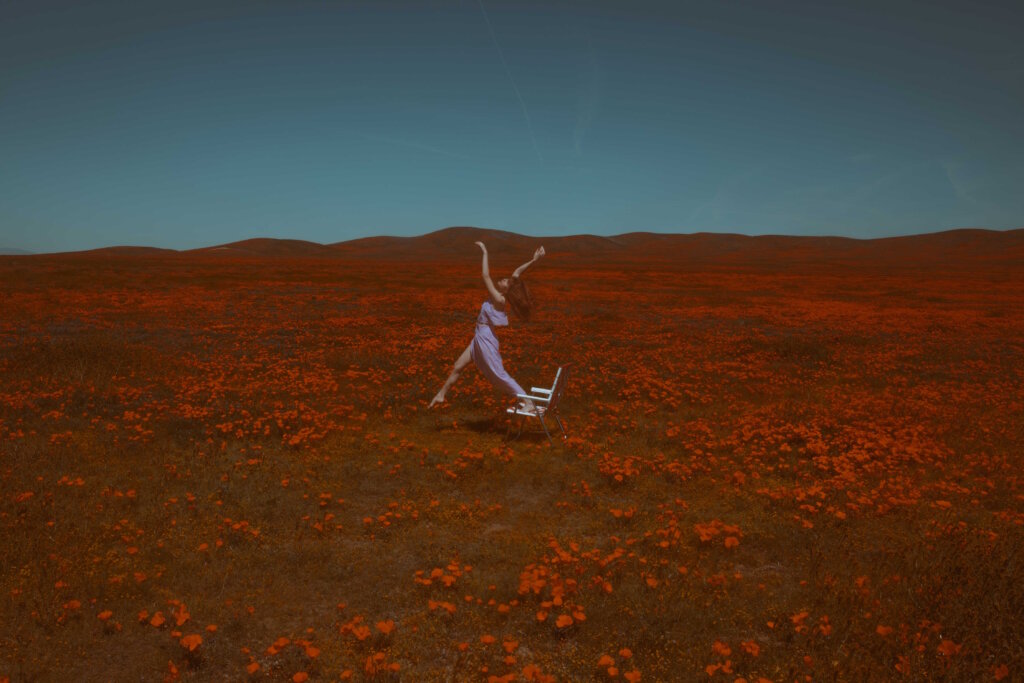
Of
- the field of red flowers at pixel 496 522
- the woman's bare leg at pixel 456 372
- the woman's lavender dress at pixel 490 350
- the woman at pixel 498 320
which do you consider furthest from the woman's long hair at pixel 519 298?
the field of red flowers at pixel 496 522

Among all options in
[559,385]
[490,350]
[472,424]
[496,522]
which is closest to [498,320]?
[490,350]

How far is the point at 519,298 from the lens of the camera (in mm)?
11000

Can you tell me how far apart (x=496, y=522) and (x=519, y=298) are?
14.6 feet

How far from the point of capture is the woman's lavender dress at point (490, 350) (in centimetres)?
1116

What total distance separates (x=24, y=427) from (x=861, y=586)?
14.3 m

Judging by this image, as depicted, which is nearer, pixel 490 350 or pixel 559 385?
pixel 559 385

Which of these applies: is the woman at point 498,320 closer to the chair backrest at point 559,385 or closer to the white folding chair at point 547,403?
the white folding chair at point 547,403

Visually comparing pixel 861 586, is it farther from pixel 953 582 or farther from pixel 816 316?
pixel 816 316

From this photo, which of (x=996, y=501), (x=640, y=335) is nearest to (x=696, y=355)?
(x=640, y=335)

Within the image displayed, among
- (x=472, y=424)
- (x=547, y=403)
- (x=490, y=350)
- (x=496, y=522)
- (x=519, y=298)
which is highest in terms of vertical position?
(x=519, y=298)

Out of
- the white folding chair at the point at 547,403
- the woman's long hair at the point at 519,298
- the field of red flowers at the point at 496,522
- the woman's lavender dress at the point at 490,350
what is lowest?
the field of red flowers at the point at 496,522

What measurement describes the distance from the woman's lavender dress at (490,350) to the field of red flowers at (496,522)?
1.27m

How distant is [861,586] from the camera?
20.8 feet

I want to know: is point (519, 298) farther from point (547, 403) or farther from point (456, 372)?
point (456, 372)
